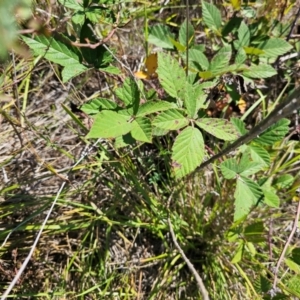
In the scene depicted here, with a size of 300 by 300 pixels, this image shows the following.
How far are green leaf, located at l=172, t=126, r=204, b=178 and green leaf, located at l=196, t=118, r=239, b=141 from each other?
0.03m

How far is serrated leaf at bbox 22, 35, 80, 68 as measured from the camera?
1007mm

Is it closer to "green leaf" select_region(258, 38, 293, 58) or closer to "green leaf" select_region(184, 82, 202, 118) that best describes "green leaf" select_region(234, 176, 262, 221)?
"green leaf" select_region(184, 82, 202, 118)

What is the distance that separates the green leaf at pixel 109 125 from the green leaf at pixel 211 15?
0.61m

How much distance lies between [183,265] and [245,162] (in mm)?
518

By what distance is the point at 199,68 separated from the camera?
130 centimetres

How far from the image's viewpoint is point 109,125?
93 cm

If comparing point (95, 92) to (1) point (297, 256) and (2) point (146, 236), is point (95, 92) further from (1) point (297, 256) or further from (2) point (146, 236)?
(1) point (297, 256)

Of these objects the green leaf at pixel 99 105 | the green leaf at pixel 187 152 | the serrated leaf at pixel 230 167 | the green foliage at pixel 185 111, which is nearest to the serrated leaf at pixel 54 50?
the green foliage at pixel 185 111

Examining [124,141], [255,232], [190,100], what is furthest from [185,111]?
[255,232]

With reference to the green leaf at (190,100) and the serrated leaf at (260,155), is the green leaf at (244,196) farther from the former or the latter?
the green leaf at (190,100)

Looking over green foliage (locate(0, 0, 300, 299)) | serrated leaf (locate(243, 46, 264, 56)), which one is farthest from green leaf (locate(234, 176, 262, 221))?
serrated leaf (locate(243, 46, 264, 56))

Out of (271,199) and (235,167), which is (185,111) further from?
(271,199)

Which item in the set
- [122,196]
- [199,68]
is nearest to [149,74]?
[199,68]

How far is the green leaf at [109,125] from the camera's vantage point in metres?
0.90
